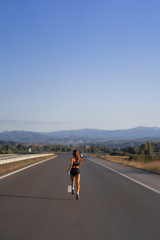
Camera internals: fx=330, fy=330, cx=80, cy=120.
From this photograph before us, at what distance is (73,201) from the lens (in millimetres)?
9930

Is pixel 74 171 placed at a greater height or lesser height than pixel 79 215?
greater

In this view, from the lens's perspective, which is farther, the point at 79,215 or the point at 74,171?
the point at 74,171

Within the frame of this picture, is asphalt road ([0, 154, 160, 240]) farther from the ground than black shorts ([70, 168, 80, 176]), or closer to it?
closer to it

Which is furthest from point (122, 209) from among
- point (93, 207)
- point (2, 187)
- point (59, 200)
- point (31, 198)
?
point (2, 187)

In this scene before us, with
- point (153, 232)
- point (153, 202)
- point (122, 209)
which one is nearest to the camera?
point (153, 232)

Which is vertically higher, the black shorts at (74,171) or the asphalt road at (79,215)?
the black shorts at (74,171)

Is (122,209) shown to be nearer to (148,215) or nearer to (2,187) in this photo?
(148,215)

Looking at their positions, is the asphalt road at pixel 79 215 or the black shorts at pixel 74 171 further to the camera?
the black shorts at pixel 74 171

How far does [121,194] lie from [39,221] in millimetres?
4963

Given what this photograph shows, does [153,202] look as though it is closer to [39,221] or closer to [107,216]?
[107,216]

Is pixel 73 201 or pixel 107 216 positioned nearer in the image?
pixel 107 216

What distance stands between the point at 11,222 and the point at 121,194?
540 cm

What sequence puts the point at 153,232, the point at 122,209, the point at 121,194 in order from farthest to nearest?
the point at 121,194
the point at 122,209
the point at 153,232

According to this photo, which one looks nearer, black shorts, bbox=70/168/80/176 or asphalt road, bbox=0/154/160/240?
asphalt road, bbox=0/154/160/240
